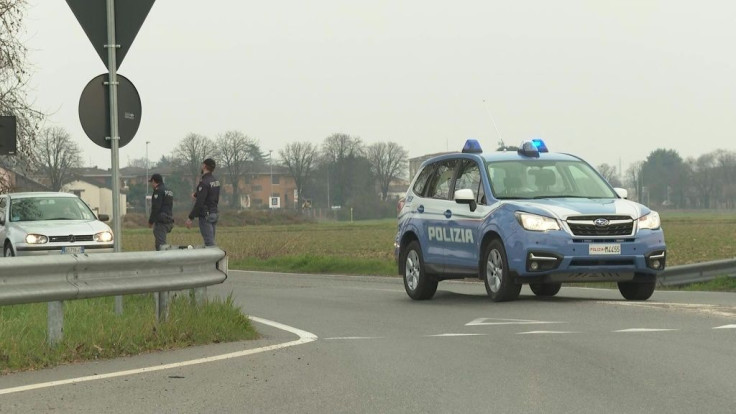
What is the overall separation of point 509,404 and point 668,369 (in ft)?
5.75

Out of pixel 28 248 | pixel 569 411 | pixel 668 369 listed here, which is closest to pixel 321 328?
pixel 668 369

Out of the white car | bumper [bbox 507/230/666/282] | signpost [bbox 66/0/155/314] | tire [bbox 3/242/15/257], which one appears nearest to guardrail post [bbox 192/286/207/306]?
signpost [bbox 66/0/155/314]

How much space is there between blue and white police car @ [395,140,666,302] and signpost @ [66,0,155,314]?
483 centimetres

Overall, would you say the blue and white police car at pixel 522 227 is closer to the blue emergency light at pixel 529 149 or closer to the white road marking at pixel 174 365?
the blue emergency light at pixel 529 149

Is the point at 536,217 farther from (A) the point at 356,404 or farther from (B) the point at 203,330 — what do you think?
(A) the point at 356,404

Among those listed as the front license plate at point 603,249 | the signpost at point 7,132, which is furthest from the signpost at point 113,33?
the front license plate at point 603,249

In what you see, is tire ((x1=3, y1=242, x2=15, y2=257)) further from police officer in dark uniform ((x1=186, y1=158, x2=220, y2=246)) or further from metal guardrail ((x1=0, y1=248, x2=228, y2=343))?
metal guardrail ((x1=0, y1=248, x2=228, y2=343))

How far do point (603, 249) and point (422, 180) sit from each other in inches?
142

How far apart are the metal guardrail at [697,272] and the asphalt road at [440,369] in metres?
5.78

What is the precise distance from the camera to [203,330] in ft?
34.1

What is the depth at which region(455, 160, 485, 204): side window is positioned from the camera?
14.8 meters

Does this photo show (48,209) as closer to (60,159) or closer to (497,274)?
(497,274)

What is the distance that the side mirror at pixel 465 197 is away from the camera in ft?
47.4

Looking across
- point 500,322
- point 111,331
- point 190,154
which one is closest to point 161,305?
point 111,331
